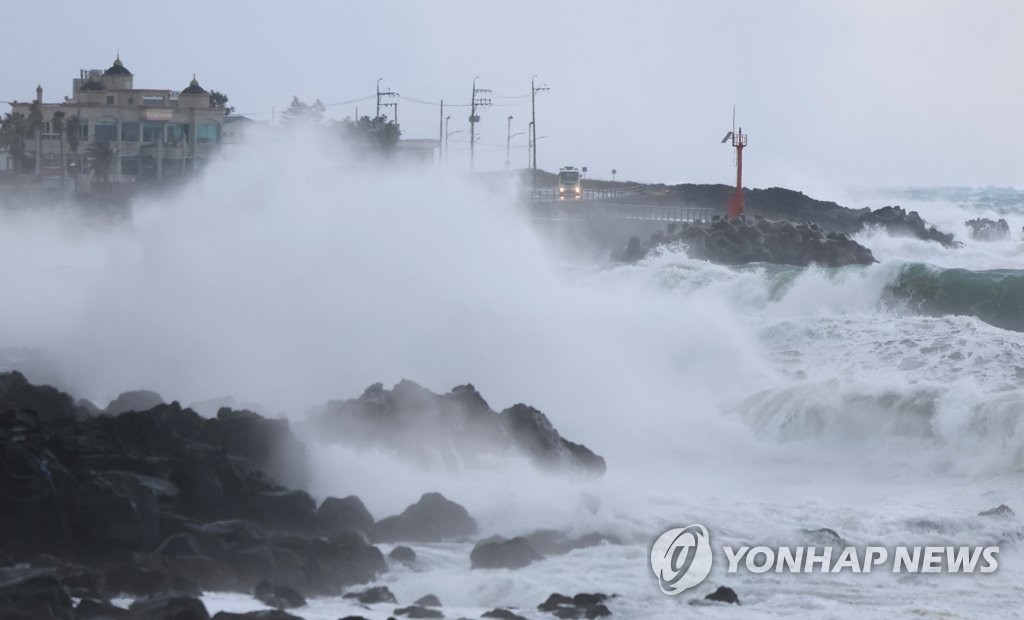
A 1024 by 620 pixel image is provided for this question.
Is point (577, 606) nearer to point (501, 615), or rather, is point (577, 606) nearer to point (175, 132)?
point (501, 615)

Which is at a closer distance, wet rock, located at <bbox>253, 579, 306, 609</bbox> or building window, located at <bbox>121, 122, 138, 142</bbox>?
wet rock, located at <bbox>253, 579, 306, 609</bbox>

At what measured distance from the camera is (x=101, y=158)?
189 ft

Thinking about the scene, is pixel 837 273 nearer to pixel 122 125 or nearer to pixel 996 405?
pixel 996 405

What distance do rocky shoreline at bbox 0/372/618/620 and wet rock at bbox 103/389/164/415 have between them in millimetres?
2231

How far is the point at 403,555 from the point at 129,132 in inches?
2066

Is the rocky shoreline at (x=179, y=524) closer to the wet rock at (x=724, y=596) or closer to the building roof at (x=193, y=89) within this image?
the wet rock at (x=724, y=596)

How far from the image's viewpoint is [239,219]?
22.5 metres

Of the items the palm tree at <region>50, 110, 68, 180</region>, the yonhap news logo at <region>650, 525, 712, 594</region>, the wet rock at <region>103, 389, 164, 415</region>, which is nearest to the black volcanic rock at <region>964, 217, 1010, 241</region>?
the palm tree at <region>50, 110, 68, 180</region>

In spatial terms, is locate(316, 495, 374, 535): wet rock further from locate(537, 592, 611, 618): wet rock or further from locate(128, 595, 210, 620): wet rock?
locate(128, 595, 210, 620): wet rock

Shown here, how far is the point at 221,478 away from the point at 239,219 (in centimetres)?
1052

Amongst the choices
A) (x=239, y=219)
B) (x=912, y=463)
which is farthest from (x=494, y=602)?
(x=239, y=219)

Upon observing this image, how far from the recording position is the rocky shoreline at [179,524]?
10.1 meters

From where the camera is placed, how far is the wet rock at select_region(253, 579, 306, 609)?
10164 mm

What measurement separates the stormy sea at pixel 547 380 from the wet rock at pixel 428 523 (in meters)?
0.07
